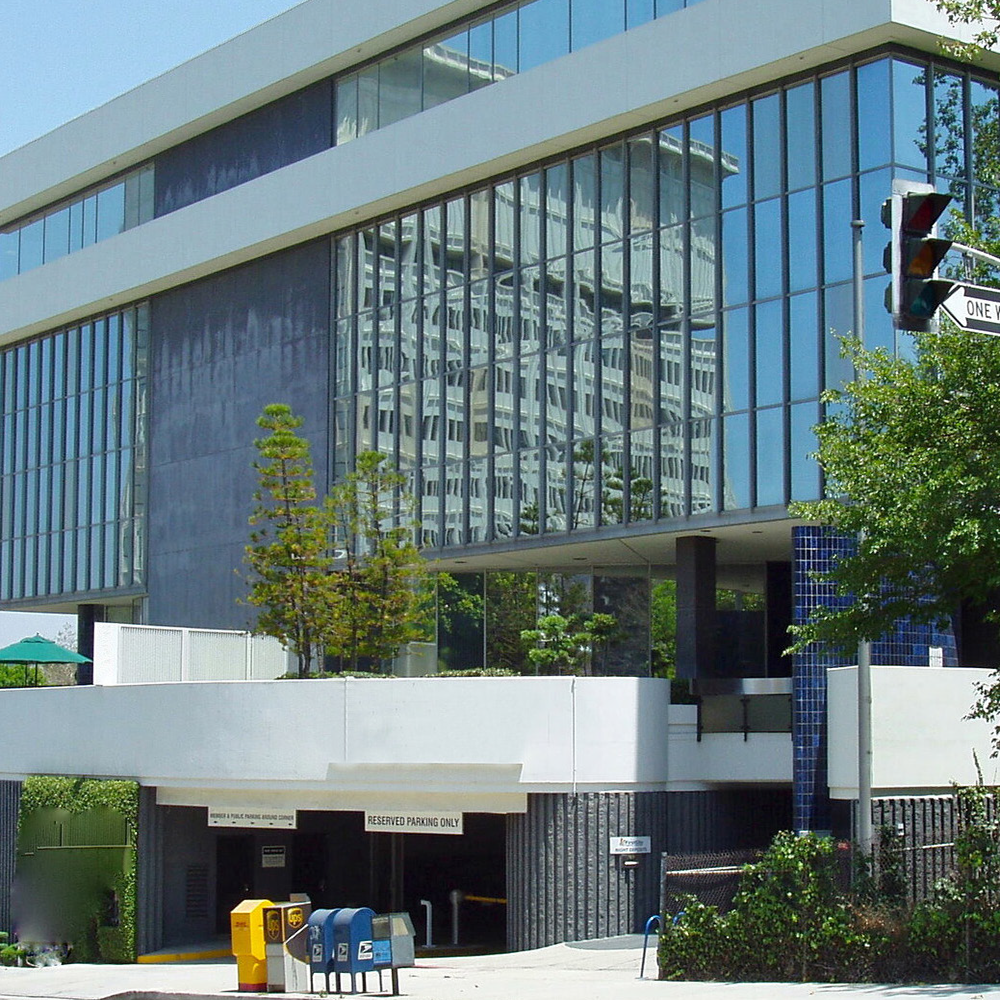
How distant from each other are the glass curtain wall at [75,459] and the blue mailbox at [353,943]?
1014 inches

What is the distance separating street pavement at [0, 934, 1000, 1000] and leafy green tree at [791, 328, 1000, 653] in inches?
175

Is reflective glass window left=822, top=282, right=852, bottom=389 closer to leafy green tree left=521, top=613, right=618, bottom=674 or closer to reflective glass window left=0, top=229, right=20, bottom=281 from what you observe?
leafy green tree left=521, top=613, right=618, bottom=674

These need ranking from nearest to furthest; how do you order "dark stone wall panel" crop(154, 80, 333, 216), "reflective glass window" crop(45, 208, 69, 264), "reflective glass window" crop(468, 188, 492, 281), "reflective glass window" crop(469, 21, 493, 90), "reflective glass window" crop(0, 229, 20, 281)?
"reflective glass window" crop(468, 188, 492, 281), "reflective glass window" crop(469, 21, 493, 90), "dark stone wall panel" crop(154, 80, 333, 216), "reflective glass window" crop(45, 208, 69, 264), "reflective glass window" crop(0, 229, 20, 281)

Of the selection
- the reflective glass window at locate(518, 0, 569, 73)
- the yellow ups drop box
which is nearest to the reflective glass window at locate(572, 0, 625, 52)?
the reflective glass window at locate(518, 0, 569, 73)

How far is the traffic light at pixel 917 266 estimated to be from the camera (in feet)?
40.8

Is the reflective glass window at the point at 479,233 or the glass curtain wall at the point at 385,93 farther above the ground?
the glass curtain wall at the point at 385,93

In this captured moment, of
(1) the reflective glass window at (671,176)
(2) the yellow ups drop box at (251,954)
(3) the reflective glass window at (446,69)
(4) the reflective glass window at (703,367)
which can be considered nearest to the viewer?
(2) the yellow ups drop box at (251,954)

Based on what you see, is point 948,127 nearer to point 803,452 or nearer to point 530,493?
point 803,452

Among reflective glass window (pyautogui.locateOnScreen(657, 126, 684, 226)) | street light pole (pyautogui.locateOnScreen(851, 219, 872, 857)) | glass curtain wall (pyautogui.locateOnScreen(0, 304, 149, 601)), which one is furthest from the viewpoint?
glass curtain wall (pyautogui.locateOnScreen(0, 304, 149, 601))

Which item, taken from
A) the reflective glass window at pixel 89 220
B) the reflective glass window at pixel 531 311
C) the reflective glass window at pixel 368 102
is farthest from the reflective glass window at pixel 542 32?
the reflective glass window at pixel 89 220

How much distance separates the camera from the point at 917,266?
12.5 m

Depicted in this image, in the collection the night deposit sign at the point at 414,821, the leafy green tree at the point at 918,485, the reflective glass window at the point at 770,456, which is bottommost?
the night deposit sign at the point at 414,821

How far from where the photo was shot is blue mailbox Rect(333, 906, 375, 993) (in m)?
21.5

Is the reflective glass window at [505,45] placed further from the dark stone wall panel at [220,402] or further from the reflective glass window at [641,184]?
the dark stone wall panel at [220,402]
